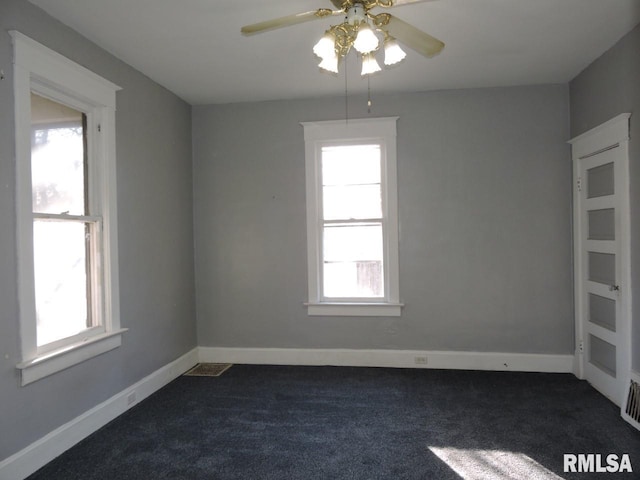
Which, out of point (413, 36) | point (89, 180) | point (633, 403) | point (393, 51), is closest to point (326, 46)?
point (393, 51)

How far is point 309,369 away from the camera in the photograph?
13.7ft

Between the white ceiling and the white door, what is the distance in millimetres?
702

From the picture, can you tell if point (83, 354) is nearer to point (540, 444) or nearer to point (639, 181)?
point (540, 444)

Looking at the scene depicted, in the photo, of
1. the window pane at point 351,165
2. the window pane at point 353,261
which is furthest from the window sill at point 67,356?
the window pane at point 351,165

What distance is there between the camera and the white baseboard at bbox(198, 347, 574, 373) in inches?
158

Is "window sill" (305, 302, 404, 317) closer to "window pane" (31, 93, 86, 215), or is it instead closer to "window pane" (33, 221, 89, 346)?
"window pane" (33, 221, 89, 346)

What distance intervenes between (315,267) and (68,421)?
7.74 feet

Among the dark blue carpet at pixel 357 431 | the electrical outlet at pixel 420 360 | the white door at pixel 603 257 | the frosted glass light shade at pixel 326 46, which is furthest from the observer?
the electrical outlet at pixel 420 360

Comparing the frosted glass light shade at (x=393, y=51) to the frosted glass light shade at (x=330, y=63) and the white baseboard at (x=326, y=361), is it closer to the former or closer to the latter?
the frosted glass light shade at (x=330, y=63)

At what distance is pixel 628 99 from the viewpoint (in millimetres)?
3043

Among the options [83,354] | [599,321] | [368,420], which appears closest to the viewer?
[83,354]

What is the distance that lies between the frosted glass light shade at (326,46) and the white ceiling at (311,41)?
0.69 meters

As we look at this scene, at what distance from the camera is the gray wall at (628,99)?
2955mm

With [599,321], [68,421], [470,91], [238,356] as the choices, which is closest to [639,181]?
[599,321]
